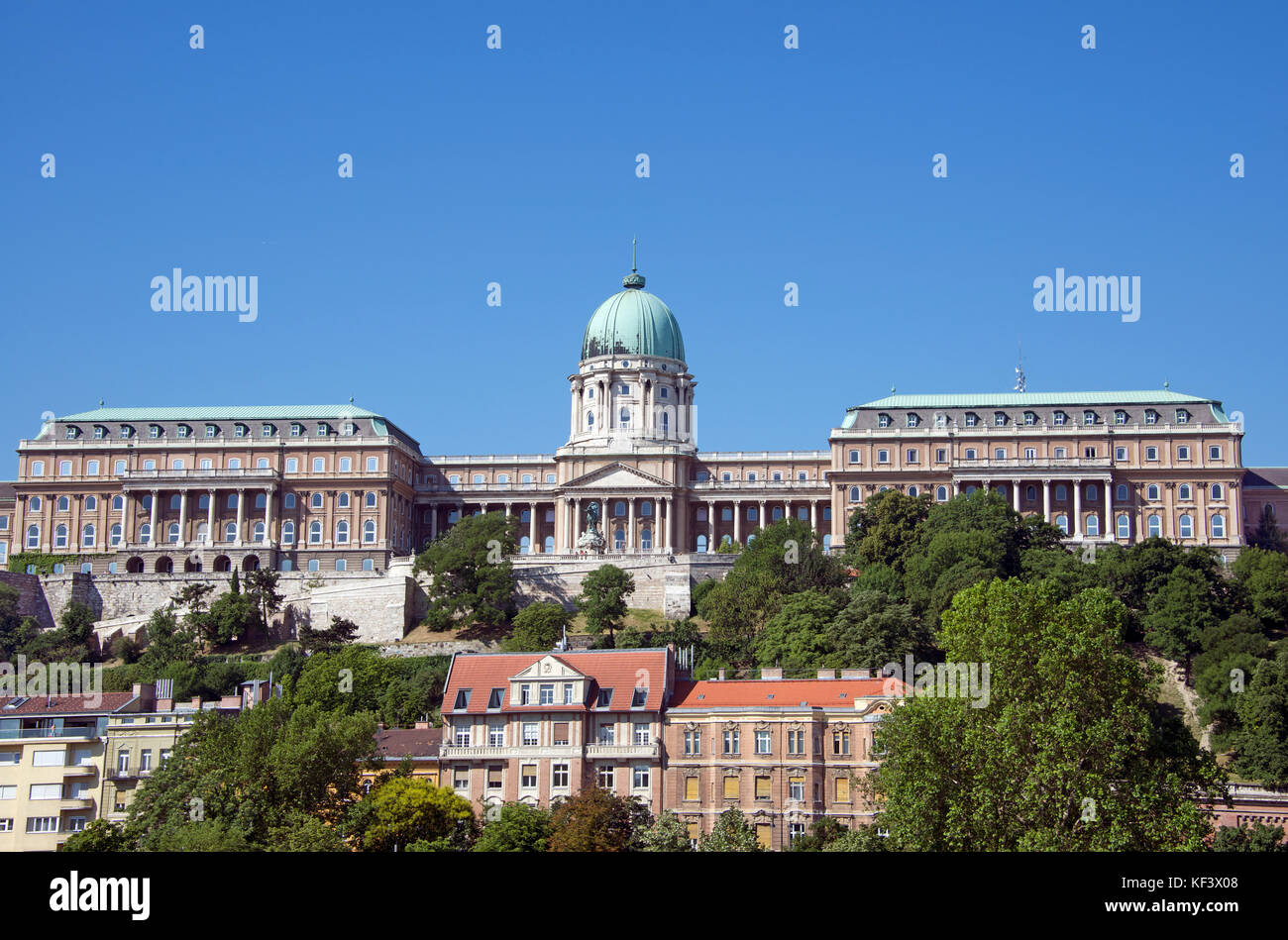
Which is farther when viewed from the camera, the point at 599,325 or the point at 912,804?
the point at 599,325

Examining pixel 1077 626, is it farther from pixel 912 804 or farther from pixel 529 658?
pixel 529 658

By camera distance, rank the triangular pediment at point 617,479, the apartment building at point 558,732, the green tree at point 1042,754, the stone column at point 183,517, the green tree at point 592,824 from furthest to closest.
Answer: the stone column at point 183,517, the triangular pediment at point 617,479, the apartment building at point 558,732, the green tree at point 592,824, the green tree at point 1042,754

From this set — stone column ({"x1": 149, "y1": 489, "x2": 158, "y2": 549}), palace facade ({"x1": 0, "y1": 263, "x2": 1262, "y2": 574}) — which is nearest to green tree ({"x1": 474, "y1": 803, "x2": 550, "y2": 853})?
palace facade ({"x1": 0, "y1": 263, "x2": 1262, "y2": 574})

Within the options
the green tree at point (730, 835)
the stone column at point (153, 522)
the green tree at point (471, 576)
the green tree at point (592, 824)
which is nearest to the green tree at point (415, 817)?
the green tree at point (592, 824)

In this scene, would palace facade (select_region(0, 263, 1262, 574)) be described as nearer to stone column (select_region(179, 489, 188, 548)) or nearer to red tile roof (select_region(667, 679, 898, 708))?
stone column (select_region(179, 489, 188, 548))

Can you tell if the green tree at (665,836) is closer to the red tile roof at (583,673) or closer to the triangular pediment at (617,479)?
the red tile roof at (583,673)

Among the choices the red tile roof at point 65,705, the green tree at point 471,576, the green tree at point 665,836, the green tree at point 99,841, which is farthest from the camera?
the green tree at point 471,576
